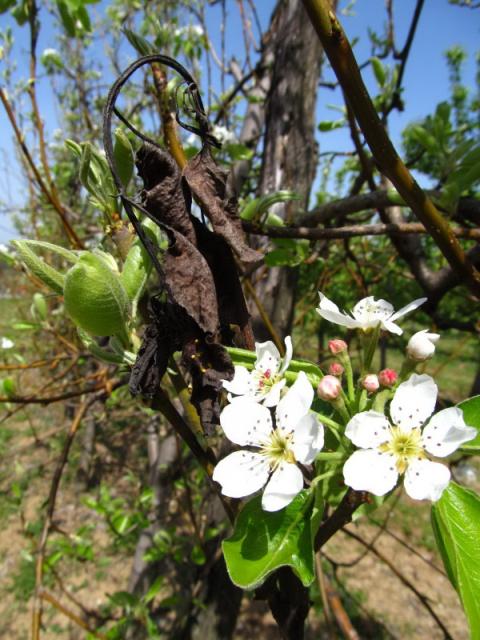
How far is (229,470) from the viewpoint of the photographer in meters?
0.61

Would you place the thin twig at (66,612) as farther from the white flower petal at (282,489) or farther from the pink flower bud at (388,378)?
the pink flower bud at (388,378)

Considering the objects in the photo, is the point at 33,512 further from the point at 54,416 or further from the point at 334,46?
the point at 334,46

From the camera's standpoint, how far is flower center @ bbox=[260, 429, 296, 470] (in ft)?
2.06

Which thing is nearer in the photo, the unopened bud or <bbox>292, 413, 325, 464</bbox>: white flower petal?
<bbox>292, 413, 325, 464</bbox>: white flower petal

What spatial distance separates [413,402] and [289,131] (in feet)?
4.52

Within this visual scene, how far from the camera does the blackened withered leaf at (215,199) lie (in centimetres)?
60

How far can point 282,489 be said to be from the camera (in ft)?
1.76

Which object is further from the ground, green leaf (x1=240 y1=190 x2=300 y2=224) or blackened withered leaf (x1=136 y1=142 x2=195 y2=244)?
green leaf (x1=240 y1=190 x2=300 y2=224)

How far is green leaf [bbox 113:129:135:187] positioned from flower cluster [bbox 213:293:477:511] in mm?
326

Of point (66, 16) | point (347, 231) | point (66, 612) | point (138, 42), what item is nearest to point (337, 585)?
point (66, 612)

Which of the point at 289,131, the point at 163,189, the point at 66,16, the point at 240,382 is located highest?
the point at 66,16

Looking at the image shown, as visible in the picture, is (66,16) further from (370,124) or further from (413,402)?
(413,402)

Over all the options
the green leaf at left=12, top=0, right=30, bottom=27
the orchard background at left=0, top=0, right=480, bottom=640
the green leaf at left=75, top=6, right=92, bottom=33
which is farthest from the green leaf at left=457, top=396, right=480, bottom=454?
the green leaf at left=12, top=0, right=30, bottom=27

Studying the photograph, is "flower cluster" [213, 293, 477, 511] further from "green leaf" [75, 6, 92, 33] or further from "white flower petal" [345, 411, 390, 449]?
"green leaf" [75, 6, 92, 33]
